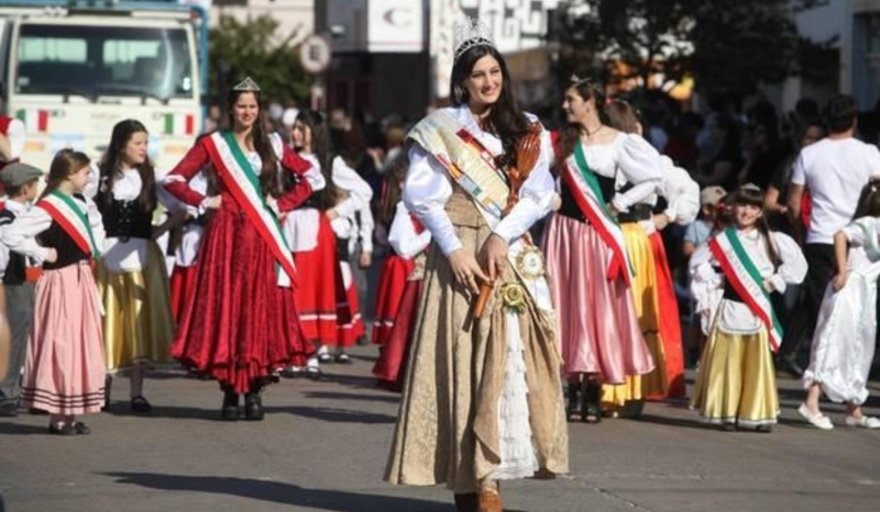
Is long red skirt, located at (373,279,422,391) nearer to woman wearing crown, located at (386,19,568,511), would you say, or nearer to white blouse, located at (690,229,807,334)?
white blouse, located at (690,229,807,334)

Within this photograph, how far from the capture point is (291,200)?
14031 mm

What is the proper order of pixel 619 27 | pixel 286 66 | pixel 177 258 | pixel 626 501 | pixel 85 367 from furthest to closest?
1. pixel 286 66
2. pixel 619 27
3. pixel 177 258
4. pixel 85 367
5. pixel 626 501

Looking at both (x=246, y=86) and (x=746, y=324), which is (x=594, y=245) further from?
(x=246, y=86)

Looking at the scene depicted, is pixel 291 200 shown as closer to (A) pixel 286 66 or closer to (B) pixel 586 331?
(B) pixel 586 331

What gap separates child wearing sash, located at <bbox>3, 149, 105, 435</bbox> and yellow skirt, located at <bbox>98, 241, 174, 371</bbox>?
1.08 meters

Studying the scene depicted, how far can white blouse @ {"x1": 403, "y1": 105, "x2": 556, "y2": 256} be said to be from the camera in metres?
9.81

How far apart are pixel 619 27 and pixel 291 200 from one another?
50.2 feet

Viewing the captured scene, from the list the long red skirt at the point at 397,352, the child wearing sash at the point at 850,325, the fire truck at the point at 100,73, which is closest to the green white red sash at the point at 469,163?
the long red skirt at the point at 397,352

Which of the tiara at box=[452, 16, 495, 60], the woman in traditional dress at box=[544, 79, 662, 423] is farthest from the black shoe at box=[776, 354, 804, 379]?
the tiara at box=[452, 16, 495, 60]

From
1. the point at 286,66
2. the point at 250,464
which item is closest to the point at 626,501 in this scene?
the point at 250,464

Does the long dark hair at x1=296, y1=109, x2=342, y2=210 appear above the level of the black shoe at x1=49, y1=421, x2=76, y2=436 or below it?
above

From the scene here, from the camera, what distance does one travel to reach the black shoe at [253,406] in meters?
13.9

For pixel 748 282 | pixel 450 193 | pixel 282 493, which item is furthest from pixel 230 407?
pixel 450 193

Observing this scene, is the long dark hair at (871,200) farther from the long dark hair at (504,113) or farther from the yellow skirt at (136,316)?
the long dark hair at (504,113)
